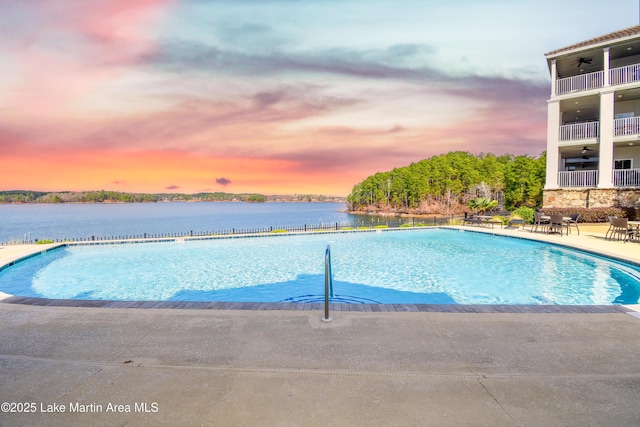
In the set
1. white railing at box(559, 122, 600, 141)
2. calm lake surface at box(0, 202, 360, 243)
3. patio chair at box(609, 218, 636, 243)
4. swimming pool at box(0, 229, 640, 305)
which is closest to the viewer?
swimming pool at box(0, 229, 640, 305)

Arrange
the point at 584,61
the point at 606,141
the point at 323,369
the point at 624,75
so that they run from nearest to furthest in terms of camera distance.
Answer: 1. the point at 323,369
2. the point at 624,75
3. the point at 606,141
4. the point at 584,61

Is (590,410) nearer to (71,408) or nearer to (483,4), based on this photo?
(71,408)

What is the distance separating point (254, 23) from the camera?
1712cm

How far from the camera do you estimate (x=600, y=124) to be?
68.3ft

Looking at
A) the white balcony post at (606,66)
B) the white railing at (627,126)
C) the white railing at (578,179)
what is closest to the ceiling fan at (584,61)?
the white balcony post at (606,66)

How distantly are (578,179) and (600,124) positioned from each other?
3440 mm

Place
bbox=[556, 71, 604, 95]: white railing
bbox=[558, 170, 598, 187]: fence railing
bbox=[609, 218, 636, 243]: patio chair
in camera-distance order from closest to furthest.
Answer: bbox=[609, 218, 636, 243]: patio chair
bbox=[556, 71, 604, 95]: white railing
bbox=[558, 170, 598, 187]: fence railing

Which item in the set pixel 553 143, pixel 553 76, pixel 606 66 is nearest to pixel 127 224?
pixel 553 143

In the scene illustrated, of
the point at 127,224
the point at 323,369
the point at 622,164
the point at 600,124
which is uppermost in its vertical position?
the point at 600,124

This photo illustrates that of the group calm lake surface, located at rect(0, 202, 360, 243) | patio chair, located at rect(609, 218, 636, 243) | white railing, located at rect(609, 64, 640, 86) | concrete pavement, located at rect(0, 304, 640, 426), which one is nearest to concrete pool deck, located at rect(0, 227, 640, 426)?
concrete pavement, located at rect(0, 304, 640, 426)

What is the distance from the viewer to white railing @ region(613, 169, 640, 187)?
20094mm

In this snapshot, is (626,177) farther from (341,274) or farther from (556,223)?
(341,274)

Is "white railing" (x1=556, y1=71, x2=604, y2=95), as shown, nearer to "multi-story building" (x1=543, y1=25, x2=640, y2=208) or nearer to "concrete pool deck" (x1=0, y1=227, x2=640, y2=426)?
"multi-story building" (x1=543, y1=25, x2=640, y2=208)

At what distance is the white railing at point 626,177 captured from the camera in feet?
65.9
